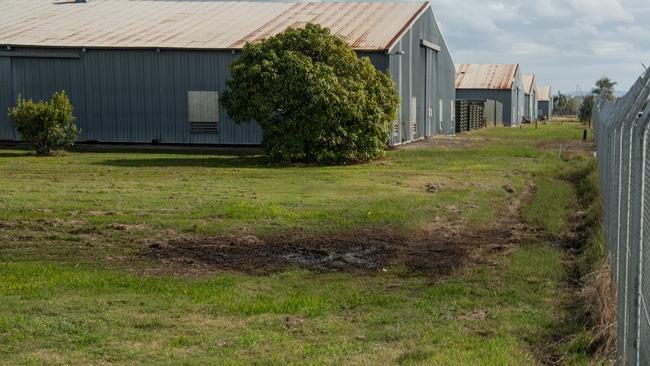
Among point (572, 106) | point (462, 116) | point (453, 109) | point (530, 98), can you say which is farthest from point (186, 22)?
point (572, 106)

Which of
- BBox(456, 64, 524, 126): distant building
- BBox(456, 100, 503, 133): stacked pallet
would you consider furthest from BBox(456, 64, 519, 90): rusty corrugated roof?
BBox(456, 100, 503, 133): stacked pallet

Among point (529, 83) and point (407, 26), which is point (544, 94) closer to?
point (529, 83)

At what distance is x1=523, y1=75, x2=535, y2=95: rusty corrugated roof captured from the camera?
105 meters

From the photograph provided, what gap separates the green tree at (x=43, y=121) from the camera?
29.8m

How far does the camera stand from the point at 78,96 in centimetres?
→ 3694

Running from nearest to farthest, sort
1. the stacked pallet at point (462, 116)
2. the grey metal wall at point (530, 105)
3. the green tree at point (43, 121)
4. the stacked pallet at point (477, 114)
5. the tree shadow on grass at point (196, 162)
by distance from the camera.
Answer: the tree shadow on grass at point (196, 162) < the green tree at point (43, 121) < the stacked pallet at point (462, 116) < the stacked pallet at point (477, 114) < the grey metal wall at point (530, 105)

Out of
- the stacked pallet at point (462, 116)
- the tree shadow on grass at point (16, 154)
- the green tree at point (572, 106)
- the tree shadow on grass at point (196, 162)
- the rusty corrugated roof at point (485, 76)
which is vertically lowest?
the tree shadow on grass at point (196, 162)

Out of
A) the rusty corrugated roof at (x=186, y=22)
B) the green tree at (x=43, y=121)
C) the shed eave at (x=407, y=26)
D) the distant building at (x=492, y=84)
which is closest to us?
the green tree at (x=43, y=121)

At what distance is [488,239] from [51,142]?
2126 cm

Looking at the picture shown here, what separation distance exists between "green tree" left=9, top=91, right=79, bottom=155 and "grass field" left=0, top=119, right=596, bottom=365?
29.9 ft

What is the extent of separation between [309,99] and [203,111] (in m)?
10.4

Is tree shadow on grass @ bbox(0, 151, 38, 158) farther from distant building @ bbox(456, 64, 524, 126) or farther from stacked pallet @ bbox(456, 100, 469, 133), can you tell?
distant building @ bbox(456, 64, 524, 126)

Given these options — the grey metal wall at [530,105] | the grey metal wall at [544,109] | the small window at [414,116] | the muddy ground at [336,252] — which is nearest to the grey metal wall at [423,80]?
the small window at [414,116]

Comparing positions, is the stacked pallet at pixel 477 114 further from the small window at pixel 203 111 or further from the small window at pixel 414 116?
the small window at pixel 203 111
